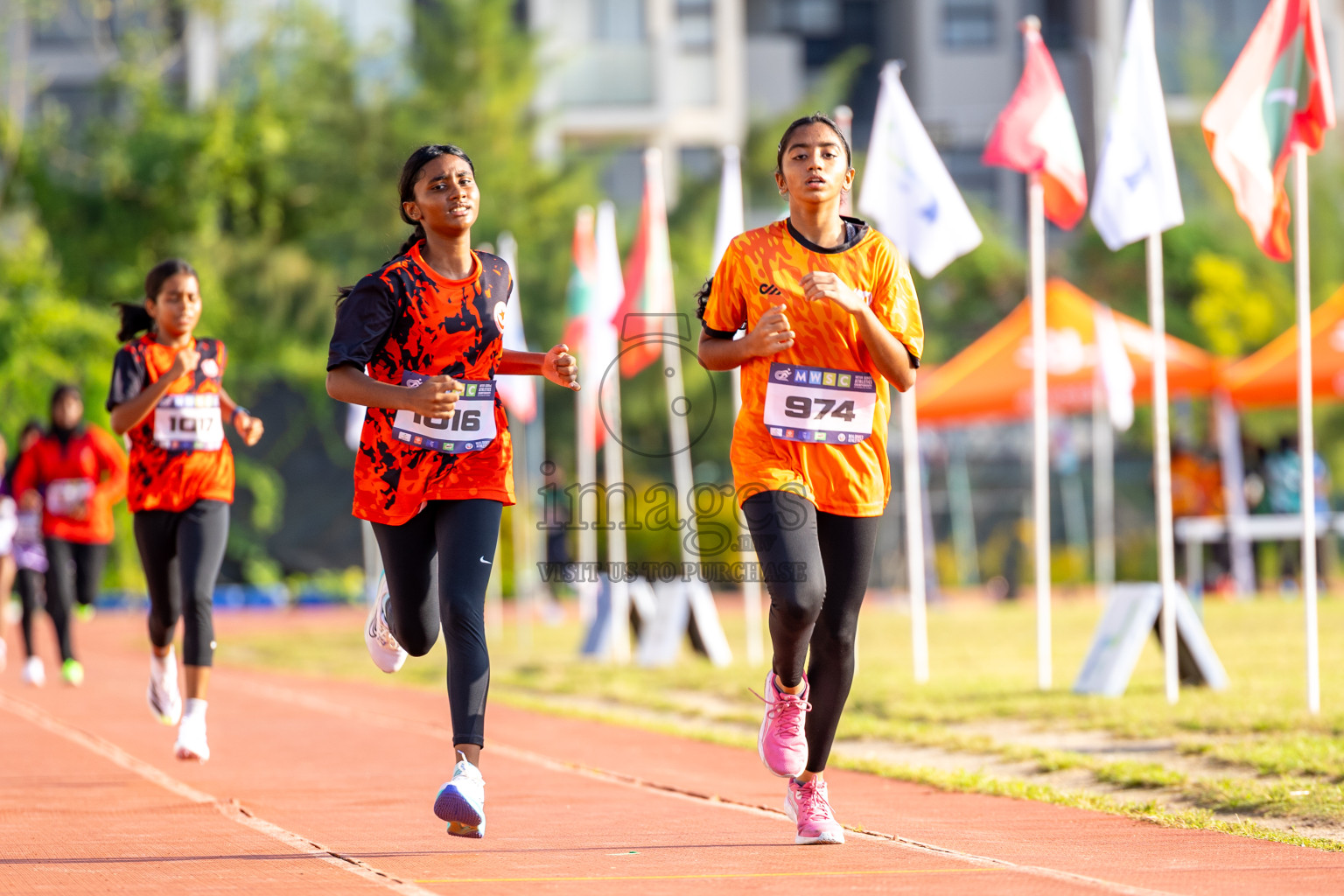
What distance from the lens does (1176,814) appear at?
21.2ft

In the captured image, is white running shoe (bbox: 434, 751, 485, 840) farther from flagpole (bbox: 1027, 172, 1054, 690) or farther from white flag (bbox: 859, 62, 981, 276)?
white flag (bbox: 859, 62, 981, 276)

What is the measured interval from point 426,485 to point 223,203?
2943cm

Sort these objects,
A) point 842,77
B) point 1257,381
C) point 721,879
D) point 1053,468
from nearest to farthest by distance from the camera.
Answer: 1. point 721,879
2. point 1257,381
3. point 1053,468
4. point 842,77

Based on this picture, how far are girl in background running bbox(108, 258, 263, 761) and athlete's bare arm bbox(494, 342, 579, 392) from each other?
2.01 metres

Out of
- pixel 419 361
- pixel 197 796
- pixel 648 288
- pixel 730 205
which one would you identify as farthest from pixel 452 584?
pixel 648 288

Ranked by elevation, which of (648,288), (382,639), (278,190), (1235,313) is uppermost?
(278,190)

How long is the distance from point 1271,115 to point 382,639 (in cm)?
613

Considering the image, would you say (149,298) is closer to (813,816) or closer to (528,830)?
(528,830)

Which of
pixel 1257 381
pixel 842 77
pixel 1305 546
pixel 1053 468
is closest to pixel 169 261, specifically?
pixel 1305 546

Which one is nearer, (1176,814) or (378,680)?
(1176,814)

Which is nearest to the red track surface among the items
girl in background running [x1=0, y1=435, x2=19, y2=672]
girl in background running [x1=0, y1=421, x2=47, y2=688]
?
girl in background running [x1=0, y1=421, x2=47, y2=688]

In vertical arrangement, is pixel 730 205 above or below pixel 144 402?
above

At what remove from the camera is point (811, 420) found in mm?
5539

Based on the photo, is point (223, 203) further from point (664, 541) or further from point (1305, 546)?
point (1305, 546)
